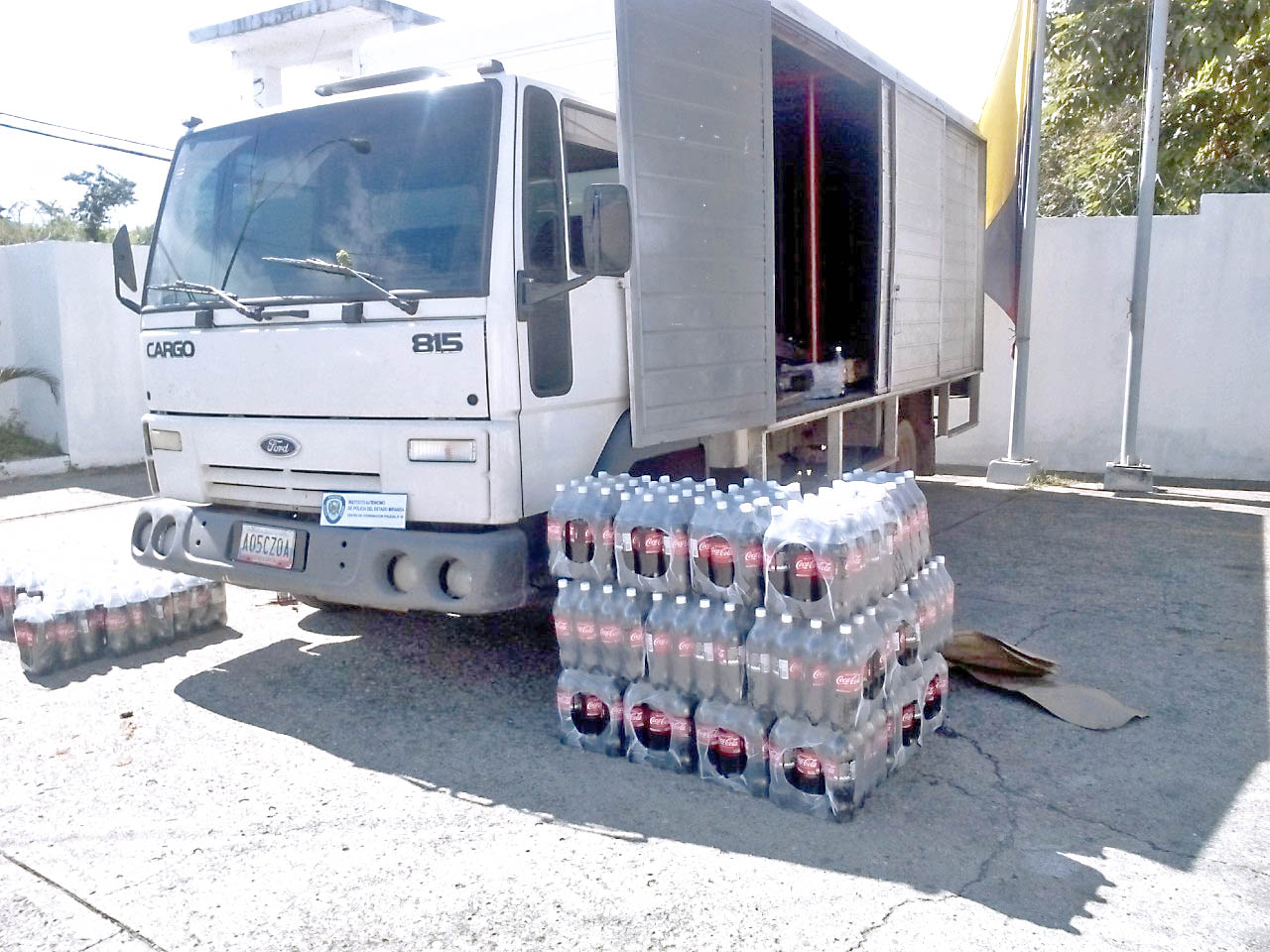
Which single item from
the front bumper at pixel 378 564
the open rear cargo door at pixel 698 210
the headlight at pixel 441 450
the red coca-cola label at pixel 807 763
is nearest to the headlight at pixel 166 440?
the front bumper at pixel 378 564

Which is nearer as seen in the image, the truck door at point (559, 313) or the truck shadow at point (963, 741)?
the truck shadow at point (963, 741)

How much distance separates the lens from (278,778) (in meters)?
3.93

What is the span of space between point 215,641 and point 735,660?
320 centimetres

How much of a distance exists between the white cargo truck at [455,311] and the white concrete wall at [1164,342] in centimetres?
603

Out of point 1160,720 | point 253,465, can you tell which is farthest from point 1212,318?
point 253,465

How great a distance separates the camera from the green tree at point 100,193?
30953mm

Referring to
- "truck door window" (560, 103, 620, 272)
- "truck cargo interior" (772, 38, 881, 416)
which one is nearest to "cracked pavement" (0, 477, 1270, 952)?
"truck door window" (560, 103, 620, 272)

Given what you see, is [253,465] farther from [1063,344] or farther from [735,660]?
[1063,344]

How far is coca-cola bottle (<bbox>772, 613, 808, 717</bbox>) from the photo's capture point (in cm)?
354

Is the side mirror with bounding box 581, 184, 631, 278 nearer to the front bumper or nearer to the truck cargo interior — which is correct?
the front bumper

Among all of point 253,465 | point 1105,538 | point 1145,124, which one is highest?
point 1145,124

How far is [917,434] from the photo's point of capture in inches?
365

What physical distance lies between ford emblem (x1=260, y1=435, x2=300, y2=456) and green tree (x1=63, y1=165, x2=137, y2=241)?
96.7 feet

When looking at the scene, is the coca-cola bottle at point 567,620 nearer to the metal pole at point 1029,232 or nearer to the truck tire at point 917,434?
the truck tire at point 917,434
